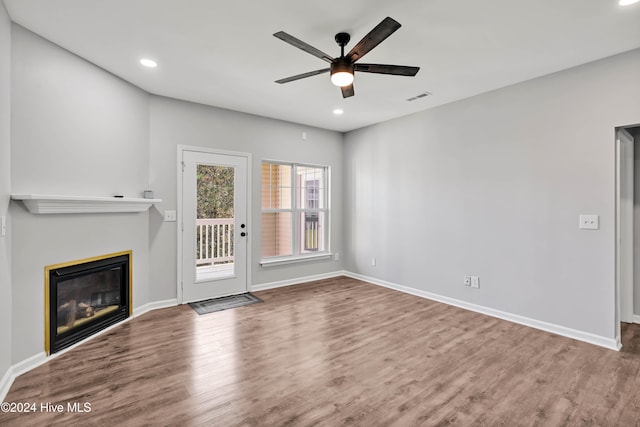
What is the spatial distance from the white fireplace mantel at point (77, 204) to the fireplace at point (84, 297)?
51 centimetres

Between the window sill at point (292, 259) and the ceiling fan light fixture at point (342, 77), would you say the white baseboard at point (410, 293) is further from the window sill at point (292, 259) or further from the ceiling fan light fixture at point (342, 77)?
the ceiling fan light fixture at point (342, 77)

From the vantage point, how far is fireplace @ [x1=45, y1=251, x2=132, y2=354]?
277cm

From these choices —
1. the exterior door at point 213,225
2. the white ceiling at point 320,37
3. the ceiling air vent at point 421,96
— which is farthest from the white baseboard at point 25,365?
the ceiling air vent at point 421,96

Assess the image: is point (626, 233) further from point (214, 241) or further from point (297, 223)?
point (214, 241)

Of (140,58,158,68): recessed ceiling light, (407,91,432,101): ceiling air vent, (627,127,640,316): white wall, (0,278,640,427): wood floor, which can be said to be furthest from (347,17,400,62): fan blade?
(627,127,640,316): white wall

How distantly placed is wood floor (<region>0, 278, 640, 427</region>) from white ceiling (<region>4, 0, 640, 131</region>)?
274 cm

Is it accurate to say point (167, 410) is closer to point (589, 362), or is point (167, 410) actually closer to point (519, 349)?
point (519, 349)

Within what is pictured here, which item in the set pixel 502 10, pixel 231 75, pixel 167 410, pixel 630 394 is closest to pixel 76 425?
pixel 167 410

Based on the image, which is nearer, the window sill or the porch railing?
the porch railing

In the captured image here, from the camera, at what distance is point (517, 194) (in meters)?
3.59

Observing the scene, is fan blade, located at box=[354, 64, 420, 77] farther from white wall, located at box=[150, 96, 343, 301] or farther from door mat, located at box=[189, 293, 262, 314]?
→ door mat, located at box=[189, 293, 262, 314]

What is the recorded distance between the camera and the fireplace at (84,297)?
9.10 ft

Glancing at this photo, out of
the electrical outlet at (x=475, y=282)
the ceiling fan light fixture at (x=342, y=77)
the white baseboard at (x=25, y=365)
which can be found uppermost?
the ceiling fan light fixture at (x=342, y=77)

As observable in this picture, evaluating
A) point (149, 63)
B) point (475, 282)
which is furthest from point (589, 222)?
point (149, 63)
